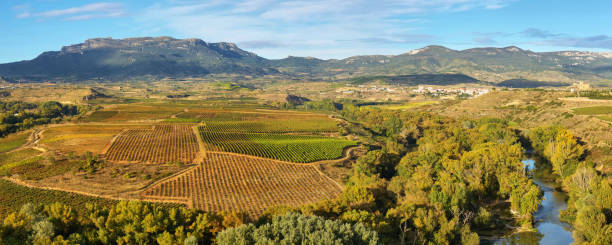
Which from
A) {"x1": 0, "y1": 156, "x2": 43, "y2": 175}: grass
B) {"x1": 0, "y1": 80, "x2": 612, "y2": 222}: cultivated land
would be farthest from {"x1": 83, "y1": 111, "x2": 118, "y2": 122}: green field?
{"x1": 0, "y1": 156, "x2": 43, "y2": 175}: grass

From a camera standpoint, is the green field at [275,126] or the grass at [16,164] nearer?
the grass at [16,164]

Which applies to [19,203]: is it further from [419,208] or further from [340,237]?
[419,208]

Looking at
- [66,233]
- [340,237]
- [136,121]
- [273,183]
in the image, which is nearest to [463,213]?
[340,237]

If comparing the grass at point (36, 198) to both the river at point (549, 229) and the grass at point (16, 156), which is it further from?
the river at point (549, 229)

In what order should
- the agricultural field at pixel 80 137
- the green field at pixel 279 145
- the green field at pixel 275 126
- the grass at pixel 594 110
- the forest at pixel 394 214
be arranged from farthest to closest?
the green field at pixel 275 126 < the grass at pixel 594 110 < the green field at pixel 279 145 < the agricultural field at pixel 80 137 < the forest at pixel 394 214

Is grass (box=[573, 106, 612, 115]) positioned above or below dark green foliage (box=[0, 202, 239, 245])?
above

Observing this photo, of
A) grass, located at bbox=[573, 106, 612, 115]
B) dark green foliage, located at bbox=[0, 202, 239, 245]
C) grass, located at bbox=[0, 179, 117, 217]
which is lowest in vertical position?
grass, located at bbox=[0, 179, 117, 217]

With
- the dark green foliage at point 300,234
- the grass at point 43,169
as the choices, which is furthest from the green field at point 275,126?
the dark green foliage at point 300,234

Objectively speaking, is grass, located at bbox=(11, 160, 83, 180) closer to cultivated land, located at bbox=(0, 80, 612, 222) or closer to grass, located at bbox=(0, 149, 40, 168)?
cultivated land, located at bbox=(0, 80, 612, 222)
